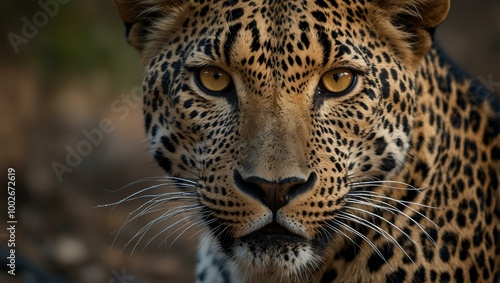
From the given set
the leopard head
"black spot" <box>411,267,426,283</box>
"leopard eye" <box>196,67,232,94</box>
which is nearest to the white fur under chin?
the leopard head

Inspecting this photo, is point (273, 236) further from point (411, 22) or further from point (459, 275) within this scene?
point (411, 22)

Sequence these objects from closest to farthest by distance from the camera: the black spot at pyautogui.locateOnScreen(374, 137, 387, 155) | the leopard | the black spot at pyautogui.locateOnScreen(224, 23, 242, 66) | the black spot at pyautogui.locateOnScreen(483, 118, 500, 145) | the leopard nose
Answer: the leopard nose, the leopard, the black spot at pyautogui.locateOnScreen(224, 23, 242, 66), the black spot at pyautogui.locateOnScreen(374, 137, 387, 155), the black spot at pyautogui.locateOnScreen(483, 118, 500, 145)

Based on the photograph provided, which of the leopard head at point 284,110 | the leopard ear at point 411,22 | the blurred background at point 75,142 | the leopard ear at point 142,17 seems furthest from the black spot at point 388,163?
the blurred background at point 75,142

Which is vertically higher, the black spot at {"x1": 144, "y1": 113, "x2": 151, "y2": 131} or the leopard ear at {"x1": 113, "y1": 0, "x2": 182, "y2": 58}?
the leopard ear at {"x1": 113, "y1": 0, "x2": 182, "y2": 58}

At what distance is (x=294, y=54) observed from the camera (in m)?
5.08

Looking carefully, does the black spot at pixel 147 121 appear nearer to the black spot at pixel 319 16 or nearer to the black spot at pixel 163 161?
the black spot at pixel 163 161

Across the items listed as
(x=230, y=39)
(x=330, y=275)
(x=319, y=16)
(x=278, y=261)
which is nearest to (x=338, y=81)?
(x=319, y=16)

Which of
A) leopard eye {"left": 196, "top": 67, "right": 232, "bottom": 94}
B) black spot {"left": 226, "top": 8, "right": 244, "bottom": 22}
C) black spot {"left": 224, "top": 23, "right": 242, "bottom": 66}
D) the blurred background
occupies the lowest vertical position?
the blurred background

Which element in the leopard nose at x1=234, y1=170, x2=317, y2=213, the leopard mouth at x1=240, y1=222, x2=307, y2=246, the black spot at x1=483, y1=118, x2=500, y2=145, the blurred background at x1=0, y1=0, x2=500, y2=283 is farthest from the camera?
the blurred background at x1=0, y1=0, x2=500, y2=283

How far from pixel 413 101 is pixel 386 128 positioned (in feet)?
0.91

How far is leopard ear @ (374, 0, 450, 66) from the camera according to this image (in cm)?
537

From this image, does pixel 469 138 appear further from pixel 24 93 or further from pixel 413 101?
pixel 24 93

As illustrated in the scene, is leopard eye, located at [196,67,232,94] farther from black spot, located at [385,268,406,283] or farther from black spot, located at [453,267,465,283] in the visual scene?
black spot, located at [453,267,465,283]

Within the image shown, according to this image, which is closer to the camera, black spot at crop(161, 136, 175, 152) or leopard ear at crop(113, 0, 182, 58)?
black spot at crop(161, 136, 175, 152)
